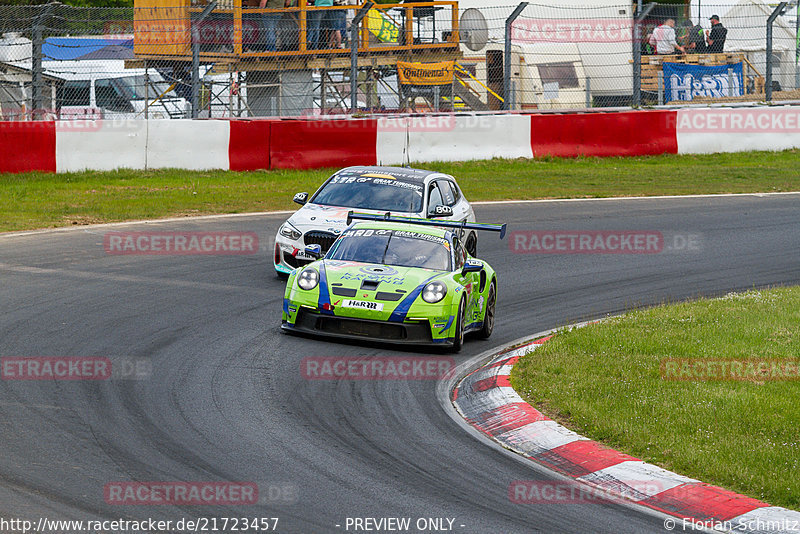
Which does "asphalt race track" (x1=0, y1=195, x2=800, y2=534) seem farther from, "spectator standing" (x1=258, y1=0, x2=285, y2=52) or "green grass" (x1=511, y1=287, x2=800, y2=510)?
"spectator standing" (x1=258, y1=0, x2=285, y2=52)

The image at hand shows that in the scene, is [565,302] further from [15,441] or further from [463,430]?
[15,441]

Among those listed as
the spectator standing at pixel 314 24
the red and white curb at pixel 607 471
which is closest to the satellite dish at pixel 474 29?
the spectator standing at pixel 314 24

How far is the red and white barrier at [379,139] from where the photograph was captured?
19.2 m

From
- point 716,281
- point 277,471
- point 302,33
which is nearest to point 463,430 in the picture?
point 277,471

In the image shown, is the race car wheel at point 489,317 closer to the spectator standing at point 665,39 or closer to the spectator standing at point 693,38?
the spectator standing at point 665,39

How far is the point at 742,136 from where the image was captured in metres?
23.3

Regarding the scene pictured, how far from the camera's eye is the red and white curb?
540 cm

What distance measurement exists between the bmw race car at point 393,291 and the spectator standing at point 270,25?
13261 millimetres

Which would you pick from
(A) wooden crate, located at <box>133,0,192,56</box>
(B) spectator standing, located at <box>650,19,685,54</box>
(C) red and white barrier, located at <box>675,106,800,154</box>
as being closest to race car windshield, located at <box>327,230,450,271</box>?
(A) wooden crate, located at <box>133,0,192,56</box>

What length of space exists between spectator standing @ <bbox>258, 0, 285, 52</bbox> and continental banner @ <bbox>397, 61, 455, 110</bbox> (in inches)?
109

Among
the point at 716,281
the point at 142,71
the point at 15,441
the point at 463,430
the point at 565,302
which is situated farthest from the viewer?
the point at 142,71

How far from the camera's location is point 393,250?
10.1 m

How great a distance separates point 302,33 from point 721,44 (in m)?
9.41

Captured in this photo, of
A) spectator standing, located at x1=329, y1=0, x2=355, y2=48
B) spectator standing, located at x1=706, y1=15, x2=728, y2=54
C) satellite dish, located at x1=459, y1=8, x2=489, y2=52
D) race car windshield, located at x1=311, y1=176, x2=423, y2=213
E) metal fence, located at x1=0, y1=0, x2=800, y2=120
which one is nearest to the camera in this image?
race car windshield, located at x1=311, y1=176, x2=423, y2=213
